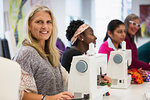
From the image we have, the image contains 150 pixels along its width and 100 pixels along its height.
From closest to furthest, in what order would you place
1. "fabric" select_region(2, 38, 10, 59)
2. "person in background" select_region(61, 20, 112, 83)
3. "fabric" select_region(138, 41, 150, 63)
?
"person in background" select_region(61, 20, 112, 83)
"fabric" select_region(138, 41, 150, 63)
"fabric" select_region(2, 38, 10, 59)

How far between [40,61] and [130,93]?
0.73 meters

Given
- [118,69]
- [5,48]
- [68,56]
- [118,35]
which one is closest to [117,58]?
[118,69]

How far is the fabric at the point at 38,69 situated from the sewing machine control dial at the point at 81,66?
33 cm

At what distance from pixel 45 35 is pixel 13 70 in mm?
817

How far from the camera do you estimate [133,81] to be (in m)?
2.09

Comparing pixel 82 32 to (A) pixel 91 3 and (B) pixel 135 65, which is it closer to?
(B) pixel 135 65

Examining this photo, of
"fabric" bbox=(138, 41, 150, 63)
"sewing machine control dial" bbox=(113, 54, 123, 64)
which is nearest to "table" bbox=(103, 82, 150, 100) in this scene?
"sewing machine control dial" bbox=(113, 54, 123, 64)

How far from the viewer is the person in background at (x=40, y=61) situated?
1.39 meters

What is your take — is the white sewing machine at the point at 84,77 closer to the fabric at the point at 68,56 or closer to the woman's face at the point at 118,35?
the fabric at the point at 68,56

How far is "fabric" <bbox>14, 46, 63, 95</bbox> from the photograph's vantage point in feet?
4.67

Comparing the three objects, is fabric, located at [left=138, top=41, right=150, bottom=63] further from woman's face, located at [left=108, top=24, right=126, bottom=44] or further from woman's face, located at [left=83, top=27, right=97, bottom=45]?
woman's face, located at [left=83, top=27, right=97, bottom=45]

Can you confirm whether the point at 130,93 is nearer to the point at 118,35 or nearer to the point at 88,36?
the point at 88,36

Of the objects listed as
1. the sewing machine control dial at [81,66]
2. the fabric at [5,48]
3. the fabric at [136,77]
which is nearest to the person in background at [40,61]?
the sewing machine control dial at [81,66]

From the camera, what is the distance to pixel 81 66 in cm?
126
